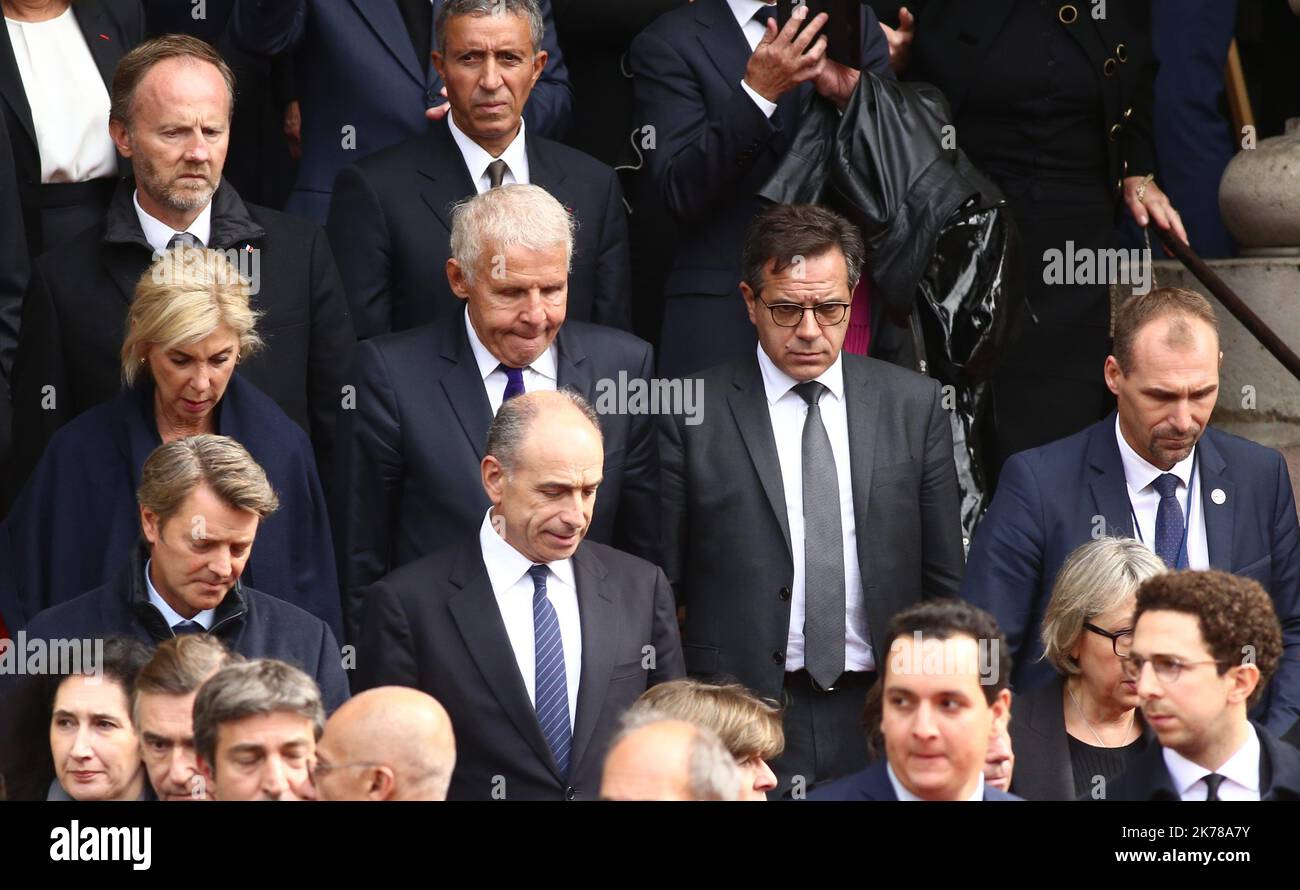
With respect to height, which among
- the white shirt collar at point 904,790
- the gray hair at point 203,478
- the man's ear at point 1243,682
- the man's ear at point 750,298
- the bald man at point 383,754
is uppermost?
the man's ear at point 750,298

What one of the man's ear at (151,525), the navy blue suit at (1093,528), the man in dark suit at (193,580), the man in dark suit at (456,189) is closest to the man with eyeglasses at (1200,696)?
the navy blue suit at (1093,528)

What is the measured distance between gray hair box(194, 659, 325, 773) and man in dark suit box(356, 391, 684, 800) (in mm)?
588

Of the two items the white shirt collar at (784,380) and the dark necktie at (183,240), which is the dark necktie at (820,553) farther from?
the dark necktie at (183,240)

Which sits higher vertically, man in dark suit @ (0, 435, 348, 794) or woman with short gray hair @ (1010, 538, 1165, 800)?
man in dark suit @ (0, 435, 348, 794)

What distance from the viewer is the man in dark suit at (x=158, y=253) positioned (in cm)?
691

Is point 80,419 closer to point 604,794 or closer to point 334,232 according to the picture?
point 334,232

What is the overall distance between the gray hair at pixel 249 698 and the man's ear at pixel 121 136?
2.10m

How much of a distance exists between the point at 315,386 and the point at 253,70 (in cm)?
165

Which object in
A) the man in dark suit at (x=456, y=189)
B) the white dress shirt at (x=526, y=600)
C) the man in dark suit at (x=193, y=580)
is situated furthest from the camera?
the man in dark suit at (x=456, y=189)

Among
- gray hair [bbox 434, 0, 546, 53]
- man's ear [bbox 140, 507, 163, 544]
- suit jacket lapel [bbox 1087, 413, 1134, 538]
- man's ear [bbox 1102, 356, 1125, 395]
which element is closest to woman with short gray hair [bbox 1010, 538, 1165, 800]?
suit jacket lapel [bbox 1087, 413, 1134, 538]

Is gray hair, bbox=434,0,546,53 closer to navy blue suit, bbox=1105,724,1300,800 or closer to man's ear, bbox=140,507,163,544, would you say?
man's ear, bbox=140,507,163,544

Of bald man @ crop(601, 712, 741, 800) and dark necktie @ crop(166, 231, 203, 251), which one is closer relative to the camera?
bald man @ crop(601, 712, 741, 800)

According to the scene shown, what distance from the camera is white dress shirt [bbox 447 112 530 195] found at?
7520mm

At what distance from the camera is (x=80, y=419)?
6.64m
